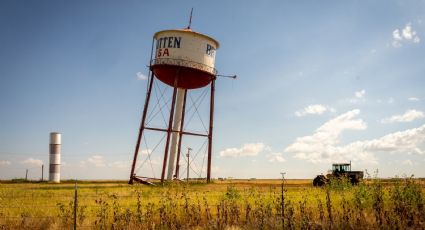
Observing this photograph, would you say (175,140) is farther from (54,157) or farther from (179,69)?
(54,157)

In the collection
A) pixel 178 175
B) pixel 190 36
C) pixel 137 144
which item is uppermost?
pixel 190 36

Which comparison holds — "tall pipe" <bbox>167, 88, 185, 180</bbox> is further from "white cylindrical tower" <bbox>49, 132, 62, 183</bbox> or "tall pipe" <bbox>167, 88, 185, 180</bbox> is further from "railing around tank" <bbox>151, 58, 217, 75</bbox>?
"white cylindrical tower" <bbox>49, 132, 62, 183</bbox>

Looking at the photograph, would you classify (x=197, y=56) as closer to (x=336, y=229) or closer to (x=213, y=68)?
(x=213, y=68)

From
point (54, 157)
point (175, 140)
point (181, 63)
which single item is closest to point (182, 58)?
point (181, 63)

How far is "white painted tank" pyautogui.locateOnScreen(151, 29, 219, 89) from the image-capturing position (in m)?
33.5

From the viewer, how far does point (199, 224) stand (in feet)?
38.6

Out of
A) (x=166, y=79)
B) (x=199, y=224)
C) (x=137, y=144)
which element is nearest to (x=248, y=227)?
(x=199, y=224)

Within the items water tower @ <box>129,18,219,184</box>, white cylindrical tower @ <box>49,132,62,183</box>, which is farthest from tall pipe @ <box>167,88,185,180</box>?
white cylindrical tower @ <box>49,132,62,183</box>

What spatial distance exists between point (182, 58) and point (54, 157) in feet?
75.3

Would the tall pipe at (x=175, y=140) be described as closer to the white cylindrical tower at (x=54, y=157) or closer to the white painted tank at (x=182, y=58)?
the white painted tank at (x=182, y=58)

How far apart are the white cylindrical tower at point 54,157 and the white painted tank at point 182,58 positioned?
19240mm

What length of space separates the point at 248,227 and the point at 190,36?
83.3ft

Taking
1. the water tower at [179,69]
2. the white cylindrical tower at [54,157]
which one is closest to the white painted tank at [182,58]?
the water tower at [179,69]

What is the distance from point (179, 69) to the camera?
33438 mm
